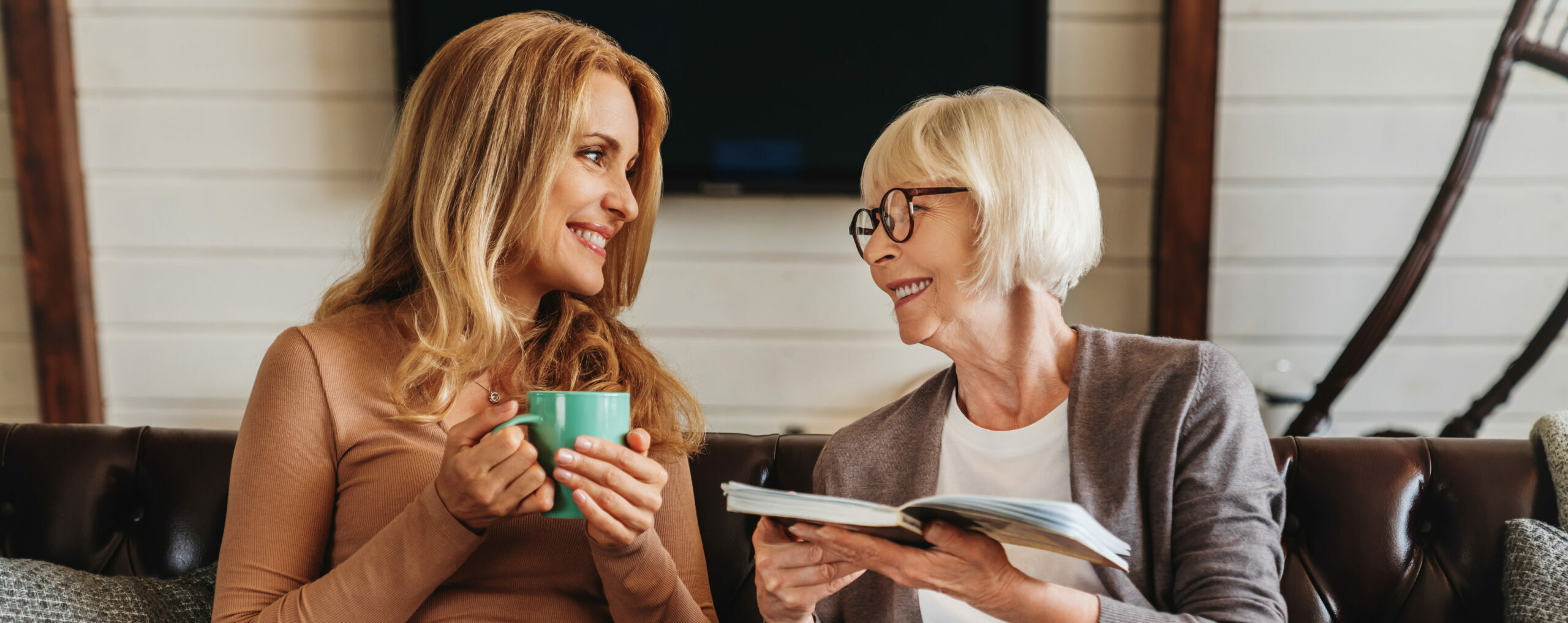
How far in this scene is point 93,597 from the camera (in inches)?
42.7

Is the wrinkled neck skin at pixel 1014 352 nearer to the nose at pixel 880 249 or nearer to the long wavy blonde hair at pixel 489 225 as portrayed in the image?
the nose at pixel 880 249

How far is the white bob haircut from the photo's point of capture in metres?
1.06

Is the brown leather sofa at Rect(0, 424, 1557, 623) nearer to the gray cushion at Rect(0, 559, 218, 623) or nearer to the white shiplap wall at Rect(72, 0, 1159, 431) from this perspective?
the gray cushion at Rect(0, 559, 218, 623)

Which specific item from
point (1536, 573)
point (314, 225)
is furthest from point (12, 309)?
point (1536, 573)

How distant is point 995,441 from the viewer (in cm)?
111

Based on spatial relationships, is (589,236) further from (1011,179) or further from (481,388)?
(1011,179)

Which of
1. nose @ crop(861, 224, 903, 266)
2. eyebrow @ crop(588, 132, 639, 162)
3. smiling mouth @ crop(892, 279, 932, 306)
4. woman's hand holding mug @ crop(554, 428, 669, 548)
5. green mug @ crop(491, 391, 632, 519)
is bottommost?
woman's hand holding mug @ crop(554, 428, 669, 548)

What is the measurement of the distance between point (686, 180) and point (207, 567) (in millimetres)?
1212

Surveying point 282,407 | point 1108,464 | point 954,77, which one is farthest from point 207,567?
point 954,77

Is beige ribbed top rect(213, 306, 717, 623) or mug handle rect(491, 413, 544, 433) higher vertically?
mug handle rect(491, 413, 544, 433)

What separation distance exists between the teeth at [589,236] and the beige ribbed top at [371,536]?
23cm

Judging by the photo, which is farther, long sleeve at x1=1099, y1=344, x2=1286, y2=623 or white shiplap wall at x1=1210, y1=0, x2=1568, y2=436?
white shiplap wall at x1=1210, y1=0, x2=1568, y2=436

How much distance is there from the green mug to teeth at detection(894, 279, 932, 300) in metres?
0.40

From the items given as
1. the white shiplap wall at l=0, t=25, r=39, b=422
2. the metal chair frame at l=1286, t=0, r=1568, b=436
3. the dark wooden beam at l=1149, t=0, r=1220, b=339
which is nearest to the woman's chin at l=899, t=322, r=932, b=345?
the dark wooden beam at l=1149, t=0, r=1220, b=339
